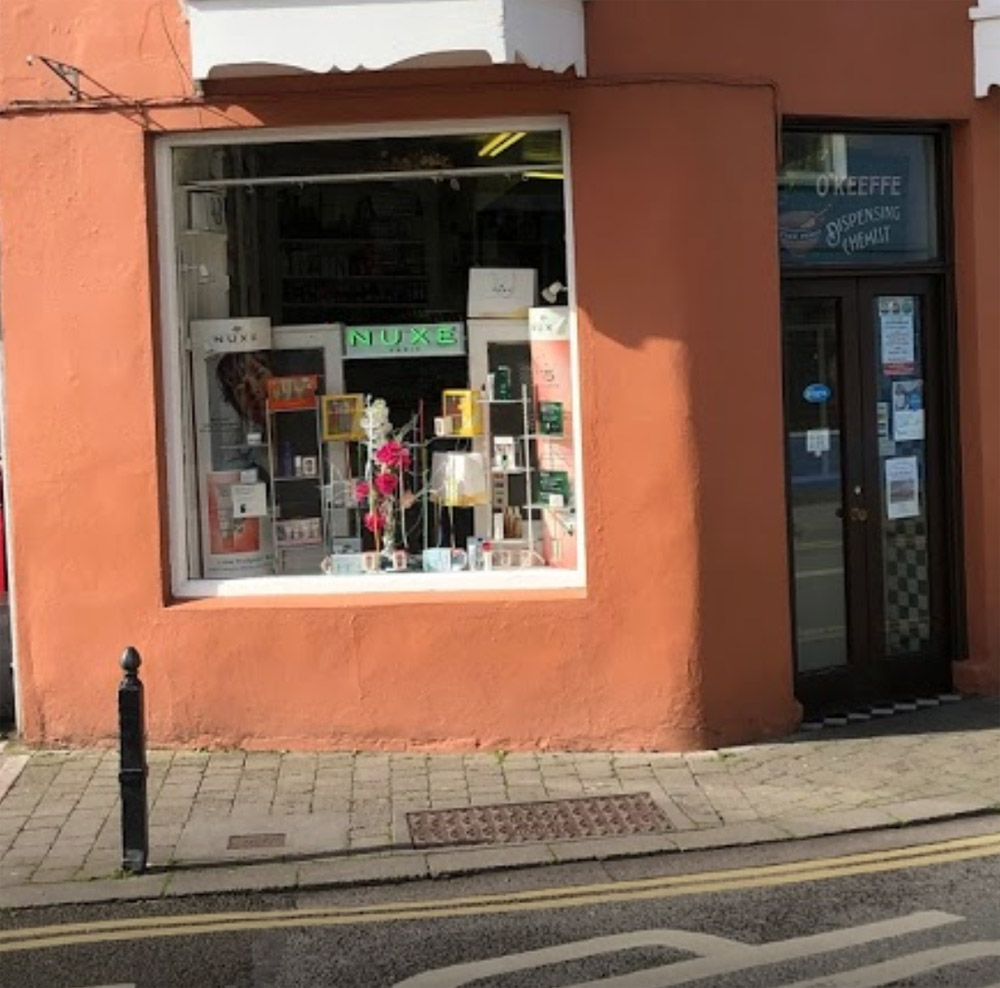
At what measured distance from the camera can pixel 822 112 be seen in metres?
8.15

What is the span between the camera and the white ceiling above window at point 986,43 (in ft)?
27.6

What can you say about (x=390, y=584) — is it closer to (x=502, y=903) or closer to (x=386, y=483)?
(x=386, y=483)

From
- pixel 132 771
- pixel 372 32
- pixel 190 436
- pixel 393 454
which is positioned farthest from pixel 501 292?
pixel 132 771

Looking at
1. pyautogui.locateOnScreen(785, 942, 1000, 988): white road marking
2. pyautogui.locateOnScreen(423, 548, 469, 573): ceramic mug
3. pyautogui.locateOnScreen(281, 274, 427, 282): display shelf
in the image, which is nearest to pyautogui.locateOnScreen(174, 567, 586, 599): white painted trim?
pyautogui.locateOnScreen(423, 548, 469, 573): ceramic mug

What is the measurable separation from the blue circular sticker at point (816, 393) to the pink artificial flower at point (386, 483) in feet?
7.99

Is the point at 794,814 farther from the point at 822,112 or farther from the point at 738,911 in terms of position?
the point at 822,112

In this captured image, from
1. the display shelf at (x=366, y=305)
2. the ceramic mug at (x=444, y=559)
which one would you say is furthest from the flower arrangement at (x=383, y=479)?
the display shelf at (x=366, y=305)

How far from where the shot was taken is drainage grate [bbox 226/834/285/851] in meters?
Answer: 6.35

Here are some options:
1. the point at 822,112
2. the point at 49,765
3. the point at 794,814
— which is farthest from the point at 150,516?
the point at 822,112

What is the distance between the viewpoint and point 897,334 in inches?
344

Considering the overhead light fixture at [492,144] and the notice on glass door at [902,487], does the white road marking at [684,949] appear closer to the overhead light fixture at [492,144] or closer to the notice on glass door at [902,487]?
the notice on glass door at [902,487]

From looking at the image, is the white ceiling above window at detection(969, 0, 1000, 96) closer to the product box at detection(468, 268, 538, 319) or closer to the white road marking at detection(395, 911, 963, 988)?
the product box at detection(468, 268, 538, 319)

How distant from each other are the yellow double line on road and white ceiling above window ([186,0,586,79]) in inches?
156

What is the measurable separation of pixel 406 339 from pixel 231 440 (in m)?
1.15
